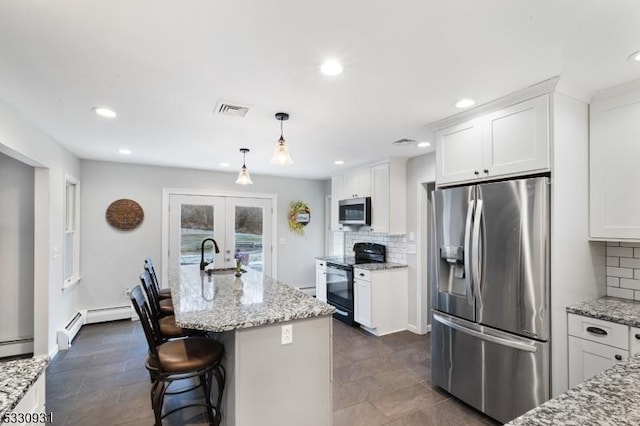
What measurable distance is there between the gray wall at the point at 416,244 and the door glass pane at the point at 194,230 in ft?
11.0

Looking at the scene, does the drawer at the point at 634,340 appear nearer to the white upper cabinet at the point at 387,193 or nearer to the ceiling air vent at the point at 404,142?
the ceiling air vent at the point at 404,142

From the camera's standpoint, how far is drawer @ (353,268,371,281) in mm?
4363

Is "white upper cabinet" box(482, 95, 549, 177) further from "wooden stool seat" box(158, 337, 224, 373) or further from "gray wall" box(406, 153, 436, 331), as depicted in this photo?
"wooden stool seat" box(158, 337, 224, 373)

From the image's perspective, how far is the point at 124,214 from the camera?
5.00 meters

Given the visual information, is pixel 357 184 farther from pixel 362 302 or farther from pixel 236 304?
pixel 236 304

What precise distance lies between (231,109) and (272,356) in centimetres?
186

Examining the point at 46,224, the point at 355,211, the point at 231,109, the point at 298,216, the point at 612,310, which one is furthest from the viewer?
the point at 298,216

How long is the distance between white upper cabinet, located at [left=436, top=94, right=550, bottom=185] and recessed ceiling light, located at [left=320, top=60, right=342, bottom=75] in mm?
1301

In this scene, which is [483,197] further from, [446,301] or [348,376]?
[348,376]

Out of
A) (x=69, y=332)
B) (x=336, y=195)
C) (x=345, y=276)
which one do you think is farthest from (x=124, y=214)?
(x=345, y=276)

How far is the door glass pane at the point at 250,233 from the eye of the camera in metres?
5.92

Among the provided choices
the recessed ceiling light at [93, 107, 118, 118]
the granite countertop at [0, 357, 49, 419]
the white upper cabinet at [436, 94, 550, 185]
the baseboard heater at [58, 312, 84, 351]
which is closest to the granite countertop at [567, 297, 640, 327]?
the white upper cabinet at [436, 94, 550, 185]

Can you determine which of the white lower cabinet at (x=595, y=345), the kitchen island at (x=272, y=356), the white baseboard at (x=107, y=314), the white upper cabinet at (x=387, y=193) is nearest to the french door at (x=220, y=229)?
the white baseboard at (x=107, y=314)

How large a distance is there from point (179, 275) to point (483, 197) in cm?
298
